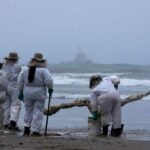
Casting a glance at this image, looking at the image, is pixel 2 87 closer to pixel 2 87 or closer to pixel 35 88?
pixel 2 87

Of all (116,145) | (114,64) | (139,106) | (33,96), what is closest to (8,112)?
(33,96)

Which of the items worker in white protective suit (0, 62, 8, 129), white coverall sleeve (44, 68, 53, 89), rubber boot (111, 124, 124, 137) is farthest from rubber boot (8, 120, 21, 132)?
rubber boot (111, 124, 124, 137)

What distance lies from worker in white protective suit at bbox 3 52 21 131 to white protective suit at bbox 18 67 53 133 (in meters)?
1.23

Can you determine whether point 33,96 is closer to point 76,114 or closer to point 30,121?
point 30,121

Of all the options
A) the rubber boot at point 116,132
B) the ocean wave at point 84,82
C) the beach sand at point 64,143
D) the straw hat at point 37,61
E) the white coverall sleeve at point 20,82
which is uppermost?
the ocean wave at point 84,82

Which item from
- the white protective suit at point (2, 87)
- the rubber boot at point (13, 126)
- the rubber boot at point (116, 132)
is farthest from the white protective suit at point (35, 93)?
the rubber boot at point (116, 132)

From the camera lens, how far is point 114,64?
66.2m

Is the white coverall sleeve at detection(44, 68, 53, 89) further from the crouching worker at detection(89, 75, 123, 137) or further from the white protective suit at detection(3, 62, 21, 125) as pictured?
the white protective suit at detection(3, 62, 21, 125)

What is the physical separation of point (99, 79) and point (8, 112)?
2.26m

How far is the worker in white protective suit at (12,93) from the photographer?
13961mm

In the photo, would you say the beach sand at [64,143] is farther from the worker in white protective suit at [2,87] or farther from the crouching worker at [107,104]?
the worker in white protective suit at [2,87]

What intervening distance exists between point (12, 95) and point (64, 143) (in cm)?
333

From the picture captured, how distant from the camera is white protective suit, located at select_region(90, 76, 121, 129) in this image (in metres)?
12.9

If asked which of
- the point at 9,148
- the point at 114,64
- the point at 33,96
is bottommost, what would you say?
the point at 9,148
